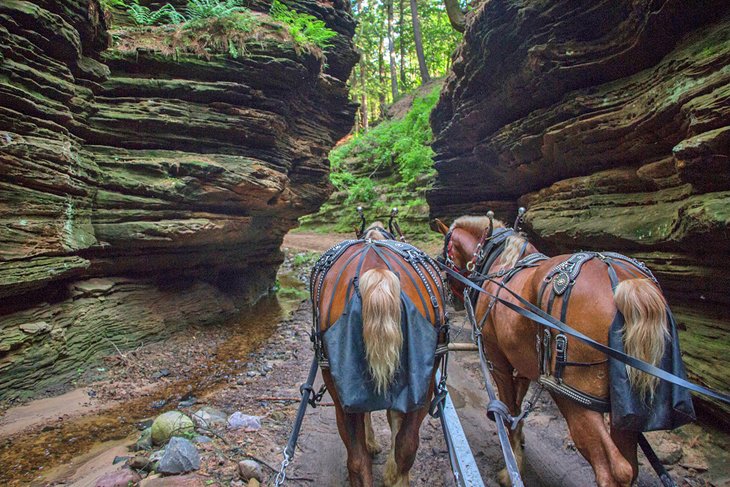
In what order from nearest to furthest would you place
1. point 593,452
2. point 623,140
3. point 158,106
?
point 593,452 < point 623,140 < point 158,106

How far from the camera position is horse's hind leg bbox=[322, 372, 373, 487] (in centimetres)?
236

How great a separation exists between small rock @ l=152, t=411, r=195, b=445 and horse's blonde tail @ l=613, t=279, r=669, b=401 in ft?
12.1

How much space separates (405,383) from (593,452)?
4.06ft

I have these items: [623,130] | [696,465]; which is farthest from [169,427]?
[623,130]

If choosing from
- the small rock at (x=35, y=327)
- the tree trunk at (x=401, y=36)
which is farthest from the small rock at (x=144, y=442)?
the tree trunk at (x=401, y=36)

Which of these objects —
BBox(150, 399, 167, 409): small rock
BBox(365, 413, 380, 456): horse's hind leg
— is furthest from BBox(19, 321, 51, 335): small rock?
BBox(365, 413, 380, 456): horse's hind leg

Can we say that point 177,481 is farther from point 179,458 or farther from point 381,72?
point 381,72

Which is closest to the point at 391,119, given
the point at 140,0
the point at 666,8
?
the point at 140,0

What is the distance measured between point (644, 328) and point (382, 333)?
1.52 metres

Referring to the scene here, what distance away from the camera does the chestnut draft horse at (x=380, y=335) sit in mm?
2143

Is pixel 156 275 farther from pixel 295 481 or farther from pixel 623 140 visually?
pixel 623 140

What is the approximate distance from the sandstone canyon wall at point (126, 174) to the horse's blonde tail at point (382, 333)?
4.65 meters

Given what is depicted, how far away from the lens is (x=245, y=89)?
7.14 meters

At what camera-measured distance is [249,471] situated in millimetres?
2826
